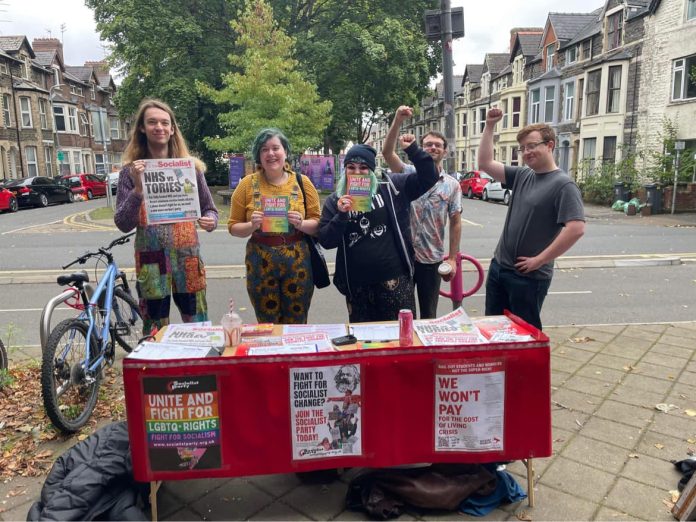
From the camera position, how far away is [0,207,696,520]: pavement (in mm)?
2795

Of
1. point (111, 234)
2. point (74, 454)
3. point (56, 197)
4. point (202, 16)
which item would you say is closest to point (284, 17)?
point (202, 16)

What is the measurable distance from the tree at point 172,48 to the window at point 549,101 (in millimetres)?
18104

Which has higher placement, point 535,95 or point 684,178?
point 535,95

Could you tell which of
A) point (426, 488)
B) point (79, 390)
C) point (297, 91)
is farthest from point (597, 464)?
point (297, 91)

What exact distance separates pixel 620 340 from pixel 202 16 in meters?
26.7

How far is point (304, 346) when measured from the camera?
2797 mm

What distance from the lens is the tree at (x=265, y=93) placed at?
1956 centimetres

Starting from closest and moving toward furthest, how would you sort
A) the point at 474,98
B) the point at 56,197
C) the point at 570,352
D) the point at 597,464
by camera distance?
the point at 597,464, the point at 570,352, the point at 56,197, the point at 474,98

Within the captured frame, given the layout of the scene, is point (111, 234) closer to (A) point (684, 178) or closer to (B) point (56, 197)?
(B) point (56, 197)

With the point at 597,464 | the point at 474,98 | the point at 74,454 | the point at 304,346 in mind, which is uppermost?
the point at 474,98

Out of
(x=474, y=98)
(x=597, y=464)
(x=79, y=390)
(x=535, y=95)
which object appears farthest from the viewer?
(x=474, y=98)

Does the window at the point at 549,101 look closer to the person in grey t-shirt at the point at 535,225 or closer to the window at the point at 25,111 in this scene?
the person in grey t-shirt at the point at 535,225

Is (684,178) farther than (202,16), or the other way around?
(202,16)

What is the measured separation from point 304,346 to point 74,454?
1.37 m
